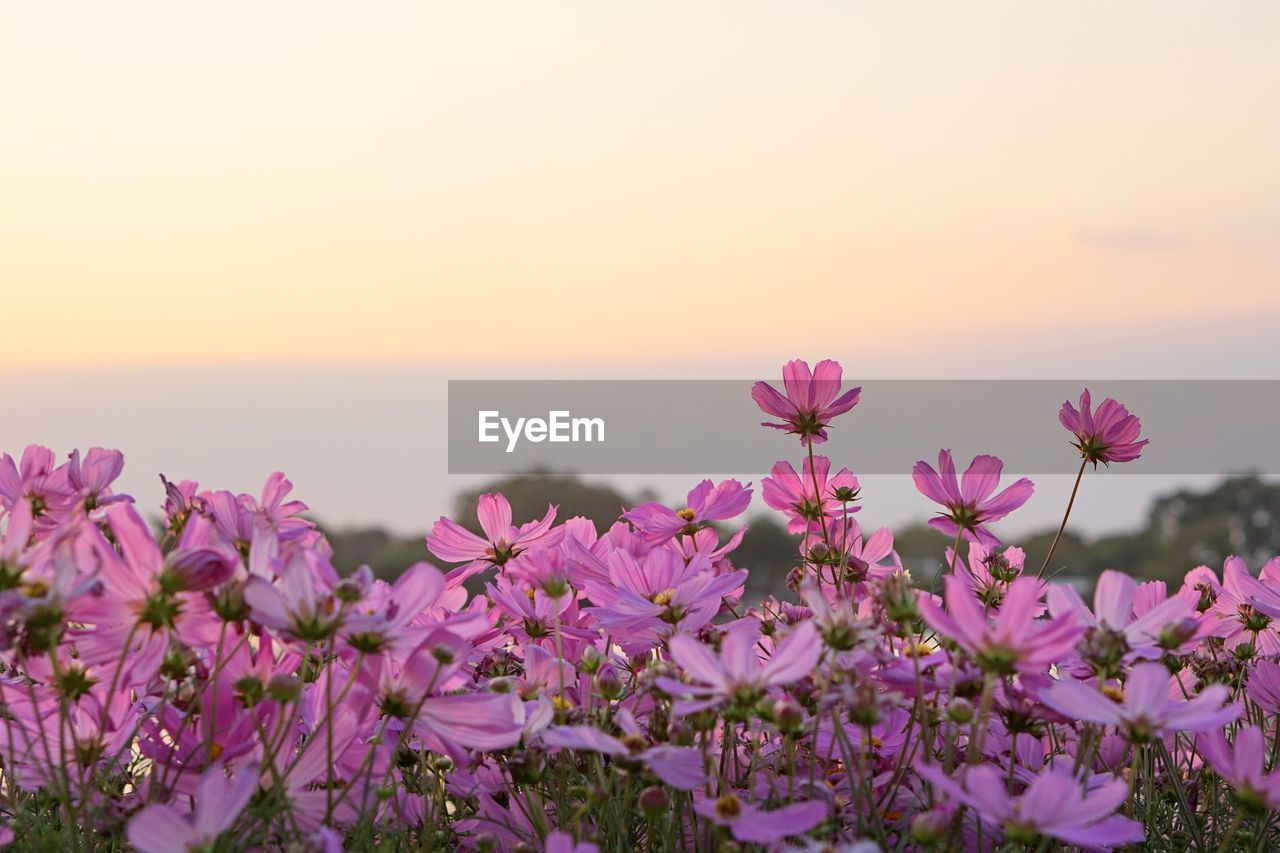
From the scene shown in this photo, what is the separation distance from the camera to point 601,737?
2.95ft

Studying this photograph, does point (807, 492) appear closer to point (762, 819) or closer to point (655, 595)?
point (655, 595)

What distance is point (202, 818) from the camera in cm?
88

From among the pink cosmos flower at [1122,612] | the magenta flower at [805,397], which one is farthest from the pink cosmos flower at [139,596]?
the magenta flower at [805,397]

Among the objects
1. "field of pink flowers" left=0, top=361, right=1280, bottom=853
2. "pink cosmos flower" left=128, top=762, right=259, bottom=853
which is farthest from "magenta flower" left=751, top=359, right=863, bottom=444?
"pink cosmos flower" left=128, top=762, right=259, bottom=853

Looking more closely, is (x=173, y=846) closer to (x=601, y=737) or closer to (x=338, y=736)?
(x=338, y=736)

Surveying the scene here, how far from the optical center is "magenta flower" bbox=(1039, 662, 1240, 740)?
873 mm

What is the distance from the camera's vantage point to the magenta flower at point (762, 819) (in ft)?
2.80

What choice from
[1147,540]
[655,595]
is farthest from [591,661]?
[1147,540]

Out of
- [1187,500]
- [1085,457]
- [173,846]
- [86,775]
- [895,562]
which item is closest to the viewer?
[173,846]

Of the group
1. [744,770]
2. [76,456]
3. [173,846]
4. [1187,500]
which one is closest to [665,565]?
[744,770]

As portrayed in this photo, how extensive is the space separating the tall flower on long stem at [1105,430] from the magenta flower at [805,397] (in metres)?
0.33

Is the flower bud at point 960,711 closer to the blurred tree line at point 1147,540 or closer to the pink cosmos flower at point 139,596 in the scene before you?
the pink cosmos flower at point 139,596

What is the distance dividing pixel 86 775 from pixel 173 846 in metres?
0.37

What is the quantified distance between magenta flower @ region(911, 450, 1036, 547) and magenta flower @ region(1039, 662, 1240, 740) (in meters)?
0.56
